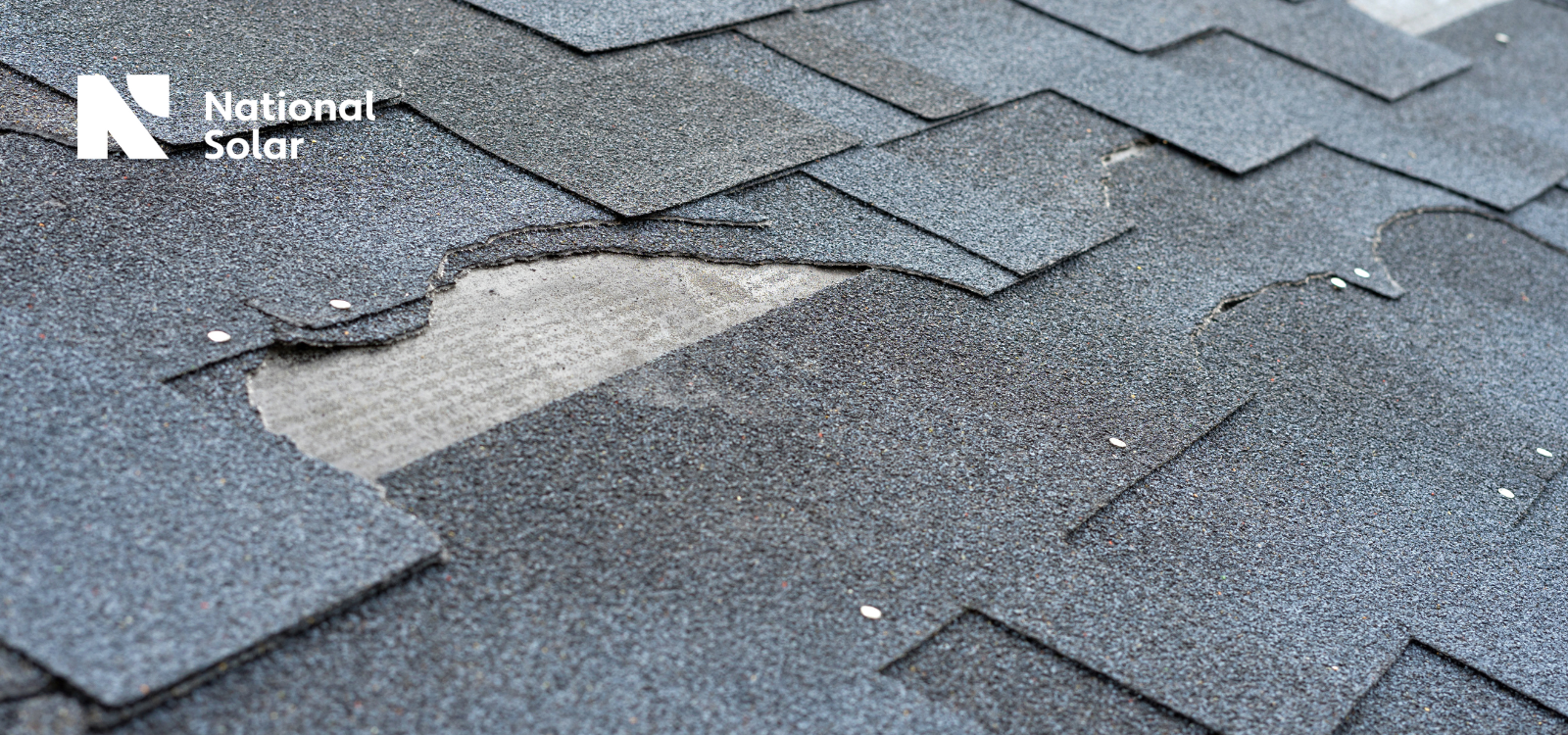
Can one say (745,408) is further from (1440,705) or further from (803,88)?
Answer: (803,88)

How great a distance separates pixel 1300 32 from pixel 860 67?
8.60ft

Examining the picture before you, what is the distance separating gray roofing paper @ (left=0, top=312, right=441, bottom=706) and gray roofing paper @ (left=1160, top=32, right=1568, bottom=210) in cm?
413

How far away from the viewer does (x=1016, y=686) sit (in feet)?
7.43

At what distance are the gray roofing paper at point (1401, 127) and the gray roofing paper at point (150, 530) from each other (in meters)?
4.13

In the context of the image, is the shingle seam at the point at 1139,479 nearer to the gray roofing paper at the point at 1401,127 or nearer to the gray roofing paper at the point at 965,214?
the gray roofing paper at the point at 965,214

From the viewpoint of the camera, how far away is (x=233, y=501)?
82.9 inches

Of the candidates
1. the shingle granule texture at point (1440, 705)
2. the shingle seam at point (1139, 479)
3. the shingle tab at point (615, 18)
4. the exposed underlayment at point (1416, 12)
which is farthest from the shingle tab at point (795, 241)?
the exposed underlayment at point (1416, 12)

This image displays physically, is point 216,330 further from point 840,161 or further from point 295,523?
point 840,161

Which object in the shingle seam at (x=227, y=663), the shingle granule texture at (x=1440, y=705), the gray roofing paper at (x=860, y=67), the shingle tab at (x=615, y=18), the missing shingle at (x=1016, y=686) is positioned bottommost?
the shingle granule texture at (x=1440, y=705)

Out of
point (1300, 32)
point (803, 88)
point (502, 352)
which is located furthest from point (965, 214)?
point (1300, 32)

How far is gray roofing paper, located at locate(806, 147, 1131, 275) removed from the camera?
3.52 m

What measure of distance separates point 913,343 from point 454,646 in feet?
4.81

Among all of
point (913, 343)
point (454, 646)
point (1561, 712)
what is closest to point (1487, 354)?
point (1561, 712)

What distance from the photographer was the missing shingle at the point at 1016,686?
7.23 feet
